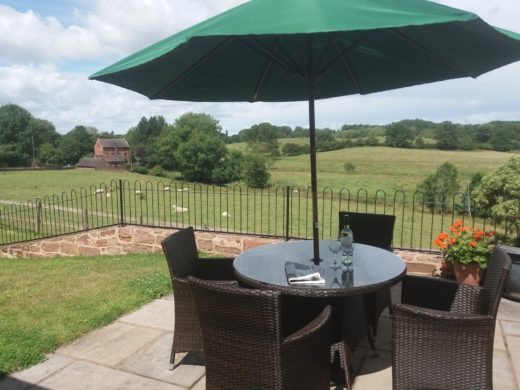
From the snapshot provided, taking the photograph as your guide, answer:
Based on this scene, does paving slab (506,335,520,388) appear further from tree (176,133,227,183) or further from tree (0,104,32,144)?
tree (0,104,32,144)

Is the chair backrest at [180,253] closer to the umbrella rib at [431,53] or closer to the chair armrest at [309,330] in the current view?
the chair armrest at [309,330]

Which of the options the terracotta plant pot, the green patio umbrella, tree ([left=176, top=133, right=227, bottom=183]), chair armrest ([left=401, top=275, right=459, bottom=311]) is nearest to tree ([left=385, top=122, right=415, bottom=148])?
tree ([left=176, top=133, right=227, bottom=183])

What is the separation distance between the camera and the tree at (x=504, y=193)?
554 centimetres

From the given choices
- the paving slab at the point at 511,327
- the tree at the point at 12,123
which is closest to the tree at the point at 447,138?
the paving slab at the point at 511,327

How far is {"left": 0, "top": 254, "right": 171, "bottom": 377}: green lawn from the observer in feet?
10.4

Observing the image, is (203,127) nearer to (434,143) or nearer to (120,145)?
(120,145)

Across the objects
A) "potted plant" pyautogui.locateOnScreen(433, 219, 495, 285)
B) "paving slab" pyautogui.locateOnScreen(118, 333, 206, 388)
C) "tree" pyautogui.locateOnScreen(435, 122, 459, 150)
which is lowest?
"paving slab" pyautogui.locateOnScreen(118, 333, 206, 388)

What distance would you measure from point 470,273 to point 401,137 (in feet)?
140

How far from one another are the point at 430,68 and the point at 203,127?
182 feet

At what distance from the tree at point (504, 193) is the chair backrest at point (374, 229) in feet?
8.86

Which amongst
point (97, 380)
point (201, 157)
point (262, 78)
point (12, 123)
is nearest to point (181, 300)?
point (97, 380)

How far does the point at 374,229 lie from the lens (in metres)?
3.84

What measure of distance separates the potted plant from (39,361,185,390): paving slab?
3.39 m

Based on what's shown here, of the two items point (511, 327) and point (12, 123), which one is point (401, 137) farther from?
point (12, 123)
